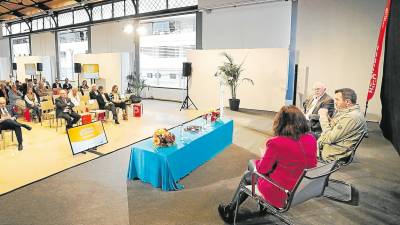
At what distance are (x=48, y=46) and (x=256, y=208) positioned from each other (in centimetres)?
1784

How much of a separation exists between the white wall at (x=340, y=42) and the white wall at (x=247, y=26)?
2.37 feet

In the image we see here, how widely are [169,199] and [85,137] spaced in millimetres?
2560

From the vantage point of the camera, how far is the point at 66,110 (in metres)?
6.72

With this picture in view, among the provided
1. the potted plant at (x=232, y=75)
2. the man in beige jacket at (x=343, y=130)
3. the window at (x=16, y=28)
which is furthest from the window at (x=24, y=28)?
the man in beige jacket at (x=343, y=130)

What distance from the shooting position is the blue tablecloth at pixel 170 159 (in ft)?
11.4

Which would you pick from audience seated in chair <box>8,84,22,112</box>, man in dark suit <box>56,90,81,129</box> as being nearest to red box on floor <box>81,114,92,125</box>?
man in dark suit <box>56,90,81,129</box>

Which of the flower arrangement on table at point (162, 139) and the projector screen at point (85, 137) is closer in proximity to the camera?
the flower arrangement on table at point (162, 139)

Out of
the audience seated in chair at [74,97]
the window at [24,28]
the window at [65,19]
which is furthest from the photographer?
the window at [24,28]

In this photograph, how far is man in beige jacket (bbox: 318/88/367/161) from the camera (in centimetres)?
346

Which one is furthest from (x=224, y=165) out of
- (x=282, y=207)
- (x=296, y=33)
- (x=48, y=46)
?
(x=48, y=46)

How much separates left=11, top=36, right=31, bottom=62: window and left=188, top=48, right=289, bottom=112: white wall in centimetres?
1464

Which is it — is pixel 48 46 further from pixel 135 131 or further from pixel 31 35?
pixel 135 131

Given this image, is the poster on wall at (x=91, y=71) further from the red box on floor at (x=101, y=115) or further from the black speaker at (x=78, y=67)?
the red box on floor at (x=101, y=115)

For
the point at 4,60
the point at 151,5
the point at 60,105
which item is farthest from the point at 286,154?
the point at 4,60
